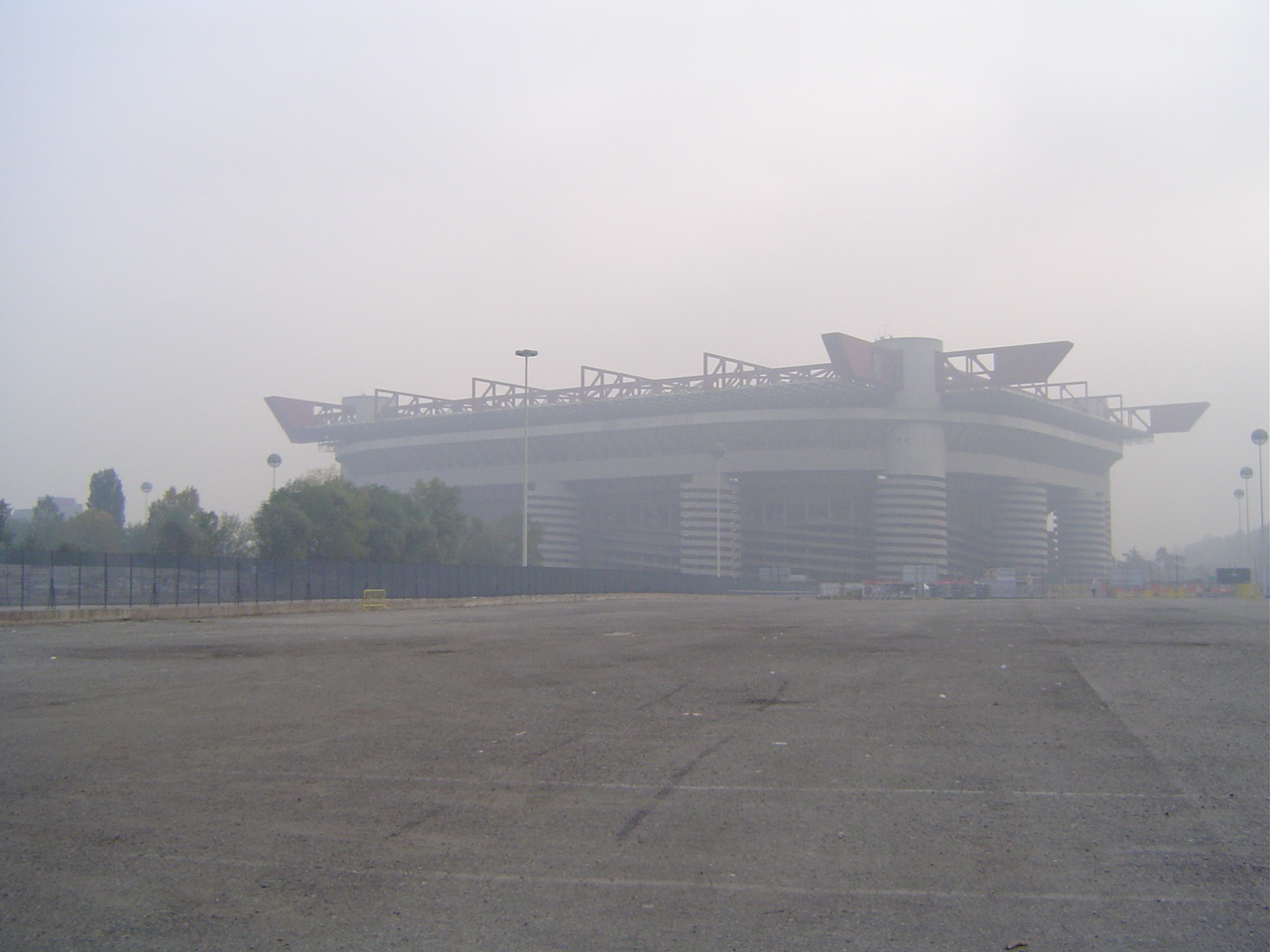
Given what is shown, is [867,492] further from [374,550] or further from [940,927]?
[940,927]

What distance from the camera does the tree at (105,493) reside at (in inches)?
4008

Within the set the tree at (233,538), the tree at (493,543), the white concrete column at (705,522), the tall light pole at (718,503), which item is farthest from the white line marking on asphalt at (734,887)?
the white concrete column at (705,522)

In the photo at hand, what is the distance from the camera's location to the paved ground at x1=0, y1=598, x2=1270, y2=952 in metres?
5.41

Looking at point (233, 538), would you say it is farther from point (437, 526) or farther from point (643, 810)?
point (643, 810)

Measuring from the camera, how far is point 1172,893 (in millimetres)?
5773

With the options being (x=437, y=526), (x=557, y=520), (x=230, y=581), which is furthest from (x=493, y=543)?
(x=230, y=581)

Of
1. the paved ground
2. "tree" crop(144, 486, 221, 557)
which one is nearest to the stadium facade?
"tree" crop(144, 486, 221, 557)

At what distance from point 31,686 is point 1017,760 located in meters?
12.8

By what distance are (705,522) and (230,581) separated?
8916 centimetres

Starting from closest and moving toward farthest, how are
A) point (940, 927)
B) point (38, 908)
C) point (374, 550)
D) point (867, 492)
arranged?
point (940, 927) → point (38, 908) → point (374, 550) → point (867, 492)

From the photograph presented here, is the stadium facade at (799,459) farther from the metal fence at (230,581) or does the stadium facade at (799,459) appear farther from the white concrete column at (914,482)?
the metal fence at (230,581)

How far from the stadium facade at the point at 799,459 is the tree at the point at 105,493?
41.9 m

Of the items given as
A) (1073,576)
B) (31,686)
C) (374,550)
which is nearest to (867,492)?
(1073,576)

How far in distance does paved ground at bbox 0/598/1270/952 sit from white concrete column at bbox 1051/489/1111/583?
136199 millimetres
